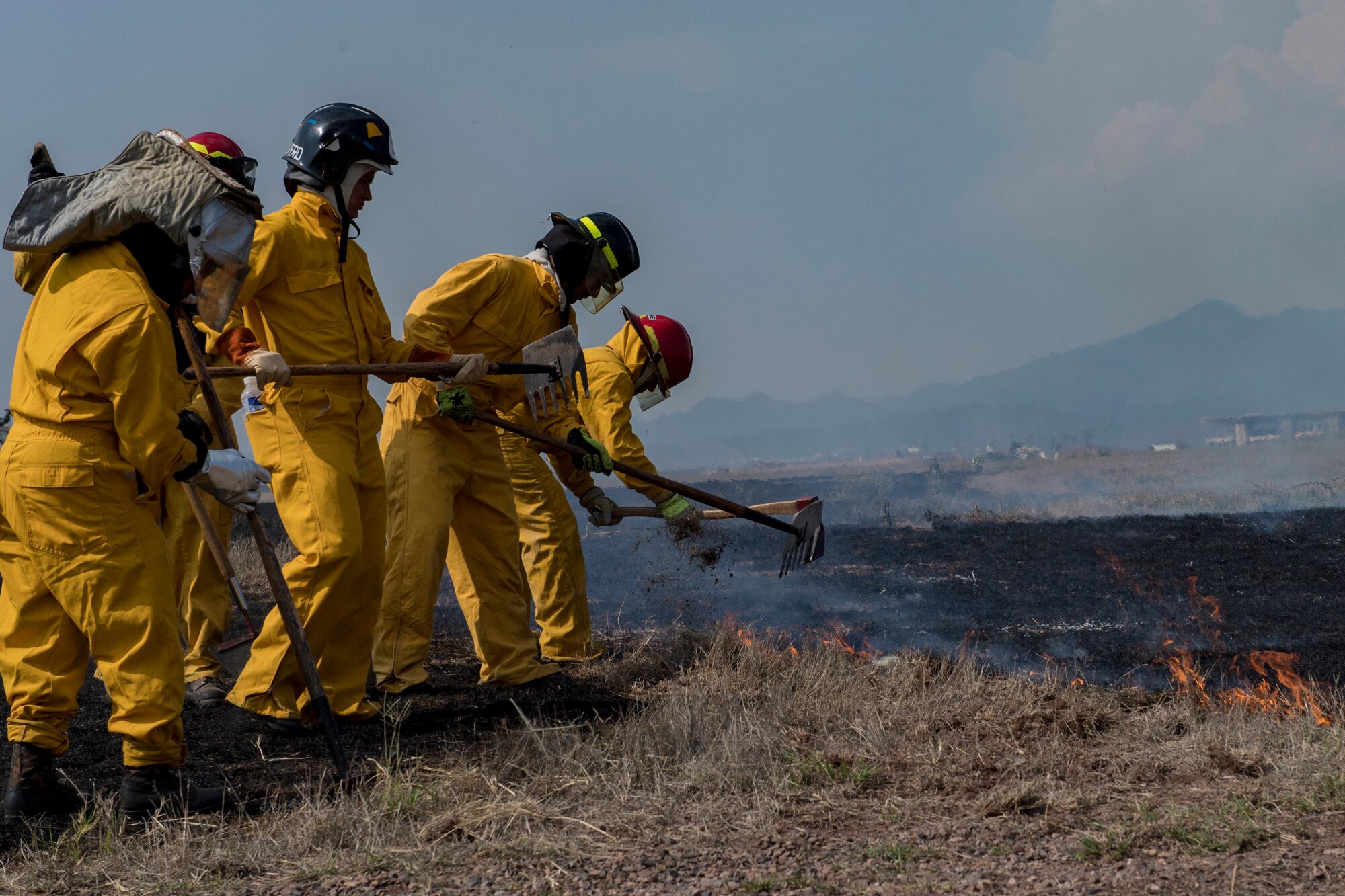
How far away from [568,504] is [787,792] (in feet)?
9.21

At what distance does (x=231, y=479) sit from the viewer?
3.48 m

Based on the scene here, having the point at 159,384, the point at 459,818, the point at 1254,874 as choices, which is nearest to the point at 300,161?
the point at 159,384

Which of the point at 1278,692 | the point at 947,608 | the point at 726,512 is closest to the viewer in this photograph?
the point at 1278,692

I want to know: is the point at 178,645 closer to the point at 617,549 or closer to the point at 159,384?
the point at 159,384

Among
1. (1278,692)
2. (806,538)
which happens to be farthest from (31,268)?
(1278,692)

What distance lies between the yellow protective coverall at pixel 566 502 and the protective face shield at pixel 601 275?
50cm

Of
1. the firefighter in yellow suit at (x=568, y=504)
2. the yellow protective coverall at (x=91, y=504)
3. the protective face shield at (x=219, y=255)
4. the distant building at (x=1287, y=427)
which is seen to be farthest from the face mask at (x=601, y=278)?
the distant building at (x=1287, y=427)

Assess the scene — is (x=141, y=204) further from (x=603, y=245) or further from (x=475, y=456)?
(x=603, y=245)

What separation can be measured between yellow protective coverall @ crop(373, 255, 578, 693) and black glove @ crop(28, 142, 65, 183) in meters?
1.66

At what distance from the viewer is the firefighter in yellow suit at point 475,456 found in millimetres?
4969

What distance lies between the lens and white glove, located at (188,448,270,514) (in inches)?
136

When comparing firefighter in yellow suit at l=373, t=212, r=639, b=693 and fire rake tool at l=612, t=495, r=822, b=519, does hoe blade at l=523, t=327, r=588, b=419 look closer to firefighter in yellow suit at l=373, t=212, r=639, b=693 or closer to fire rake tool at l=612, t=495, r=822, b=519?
firefighter in yellow suit at l=373, t=212, r=639, b=693

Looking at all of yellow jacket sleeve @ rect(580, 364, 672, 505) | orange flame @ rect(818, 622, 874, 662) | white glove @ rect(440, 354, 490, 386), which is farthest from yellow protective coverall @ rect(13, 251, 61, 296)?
orange flame @ rect(818, 622, 874, 662)

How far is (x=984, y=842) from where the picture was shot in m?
2.88
